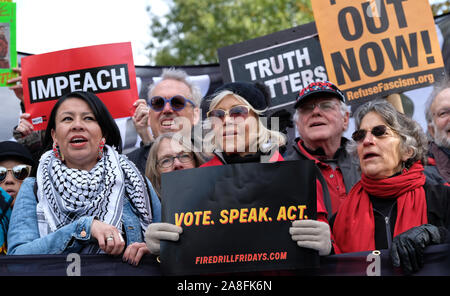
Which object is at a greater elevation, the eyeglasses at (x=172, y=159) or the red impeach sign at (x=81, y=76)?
the red impeach sign at (x=81, y=76)

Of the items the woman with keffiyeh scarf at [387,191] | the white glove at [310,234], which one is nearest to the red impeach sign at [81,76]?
the woman with keffiyeh scarf at [387,191]

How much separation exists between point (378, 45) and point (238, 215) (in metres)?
2.66

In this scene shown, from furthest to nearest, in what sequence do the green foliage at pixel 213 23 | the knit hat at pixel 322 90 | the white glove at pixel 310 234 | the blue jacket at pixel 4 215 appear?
the green foliage at pixel 213 23 < the knit hat at pixel 322 90 < the blue jacket at pixel 4 215 < the white glove at pixel 310 234

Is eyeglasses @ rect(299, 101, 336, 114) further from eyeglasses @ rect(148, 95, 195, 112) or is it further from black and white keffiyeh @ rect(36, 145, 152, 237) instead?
black and white keffiyeh @ rect(36, 145, 152, 237)

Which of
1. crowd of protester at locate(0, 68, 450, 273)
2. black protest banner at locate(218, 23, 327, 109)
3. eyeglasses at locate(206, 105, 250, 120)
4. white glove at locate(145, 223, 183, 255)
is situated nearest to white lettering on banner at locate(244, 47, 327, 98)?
black protest banner at locate(218, 23, 327, 109)

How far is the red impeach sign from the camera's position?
473cm

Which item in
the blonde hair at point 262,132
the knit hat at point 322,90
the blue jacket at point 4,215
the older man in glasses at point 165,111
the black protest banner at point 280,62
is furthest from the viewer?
the black protest banner at point 280,62

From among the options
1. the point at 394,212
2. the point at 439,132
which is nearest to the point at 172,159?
the point at 394,212

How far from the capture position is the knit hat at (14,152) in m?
4.04

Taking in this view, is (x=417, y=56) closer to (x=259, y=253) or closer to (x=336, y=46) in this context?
(x=336, y=46)

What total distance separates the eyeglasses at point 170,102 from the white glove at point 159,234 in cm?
213

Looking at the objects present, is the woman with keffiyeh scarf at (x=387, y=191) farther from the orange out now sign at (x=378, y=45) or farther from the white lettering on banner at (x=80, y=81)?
the white lettering on banner at (x=80, y=81)

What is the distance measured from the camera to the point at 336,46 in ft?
15.6

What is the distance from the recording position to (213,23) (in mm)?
15578
